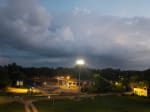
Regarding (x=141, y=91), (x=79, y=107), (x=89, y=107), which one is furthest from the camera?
(x=141, y=91)

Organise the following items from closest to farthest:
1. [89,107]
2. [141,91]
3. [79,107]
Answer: [79,107] → [89,107] → [141,91]

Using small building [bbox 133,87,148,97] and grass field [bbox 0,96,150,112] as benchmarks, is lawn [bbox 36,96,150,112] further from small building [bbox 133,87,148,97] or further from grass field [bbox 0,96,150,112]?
small building [bbox 133,87,148,97]

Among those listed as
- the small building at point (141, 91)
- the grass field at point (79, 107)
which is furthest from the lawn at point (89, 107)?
the small building at point (141, 91)

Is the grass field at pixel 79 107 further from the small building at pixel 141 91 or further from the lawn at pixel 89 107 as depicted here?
Result: the small building at pixel 141 91

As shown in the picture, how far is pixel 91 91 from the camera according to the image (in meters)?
99.7

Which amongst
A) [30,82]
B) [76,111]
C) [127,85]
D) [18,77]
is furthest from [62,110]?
[30,82]

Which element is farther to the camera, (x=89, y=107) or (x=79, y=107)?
(x=89, y=107)

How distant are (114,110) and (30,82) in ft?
306

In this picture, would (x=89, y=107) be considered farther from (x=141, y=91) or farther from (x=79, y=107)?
(x=141, y=91)

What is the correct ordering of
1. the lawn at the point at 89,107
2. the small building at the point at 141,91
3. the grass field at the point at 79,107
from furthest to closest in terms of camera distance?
1. the small building at the point at 141,91
2. the lawn at the point at 89,107
3. the grass field at the point at 79,107

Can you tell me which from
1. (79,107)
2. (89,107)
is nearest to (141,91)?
(89,107)

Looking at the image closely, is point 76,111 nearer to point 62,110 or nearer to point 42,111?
point 62,110

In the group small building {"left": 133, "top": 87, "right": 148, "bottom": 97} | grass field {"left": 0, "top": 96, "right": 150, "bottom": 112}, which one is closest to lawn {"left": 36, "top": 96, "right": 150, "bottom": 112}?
grass field {"left": 0, "top": 96, "right": 150, "bottom": 112}

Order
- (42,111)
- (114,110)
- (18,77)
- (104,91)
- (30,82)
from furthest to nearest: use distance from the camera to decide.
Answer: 1. (30,82)
2. (18,77)
3. (104,91)
4. (114,110)
5. (42,111)
